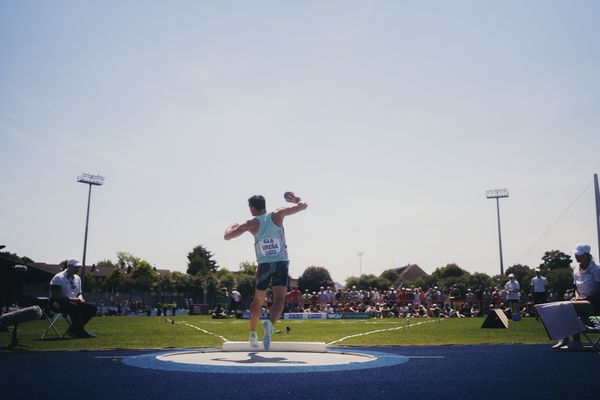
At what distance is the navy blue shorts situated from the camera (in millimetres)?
6543

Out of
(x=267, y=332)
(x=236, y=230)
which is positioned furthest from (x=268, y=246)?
(x=267, y=332)

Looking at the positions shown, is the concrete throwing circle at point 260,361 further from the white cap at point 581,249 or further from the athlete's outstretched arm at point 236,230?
the white cap at point 581,249

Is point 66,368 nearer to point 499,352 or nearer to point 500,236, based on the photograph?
point 499,352

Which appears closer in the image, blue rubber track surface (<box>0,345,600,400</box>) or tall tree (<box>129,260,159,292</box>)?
blue rubber track surface (<box>0,345,600,400</box>)

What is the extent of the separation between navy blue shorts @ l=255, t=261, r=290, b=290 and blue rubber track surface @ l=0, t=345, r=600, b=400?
198 cm

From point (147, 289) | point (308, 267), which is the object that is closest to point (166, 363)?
point (147, 289)

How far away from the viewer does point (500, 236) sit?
56.0 meters

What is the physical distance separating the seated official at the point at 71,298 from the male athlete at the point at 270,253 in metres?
5.68

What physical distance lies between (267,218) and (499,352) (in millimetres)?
3732

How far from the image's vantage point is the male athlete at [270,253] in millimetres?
6527

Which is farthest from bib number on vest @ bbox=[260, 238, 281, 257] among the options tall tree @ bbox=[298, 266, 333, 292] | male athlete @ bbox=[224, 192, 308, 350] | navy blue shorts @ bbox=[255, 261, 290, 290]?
tall tree @ bbox=[298, 266, 333, 292]

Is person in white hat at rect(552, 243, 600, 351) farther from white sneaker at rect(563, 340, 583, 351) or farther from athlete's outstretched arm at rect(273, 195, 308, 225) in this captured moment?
athlete's outstretched arm at rect(273, 195, 308, 225)

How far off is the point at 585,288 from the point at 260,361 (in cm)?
501

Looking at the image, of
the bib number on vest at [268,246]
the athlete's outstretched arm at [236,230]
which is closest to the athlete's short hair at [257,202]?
the athlete's outstretched arm at [236,230]
